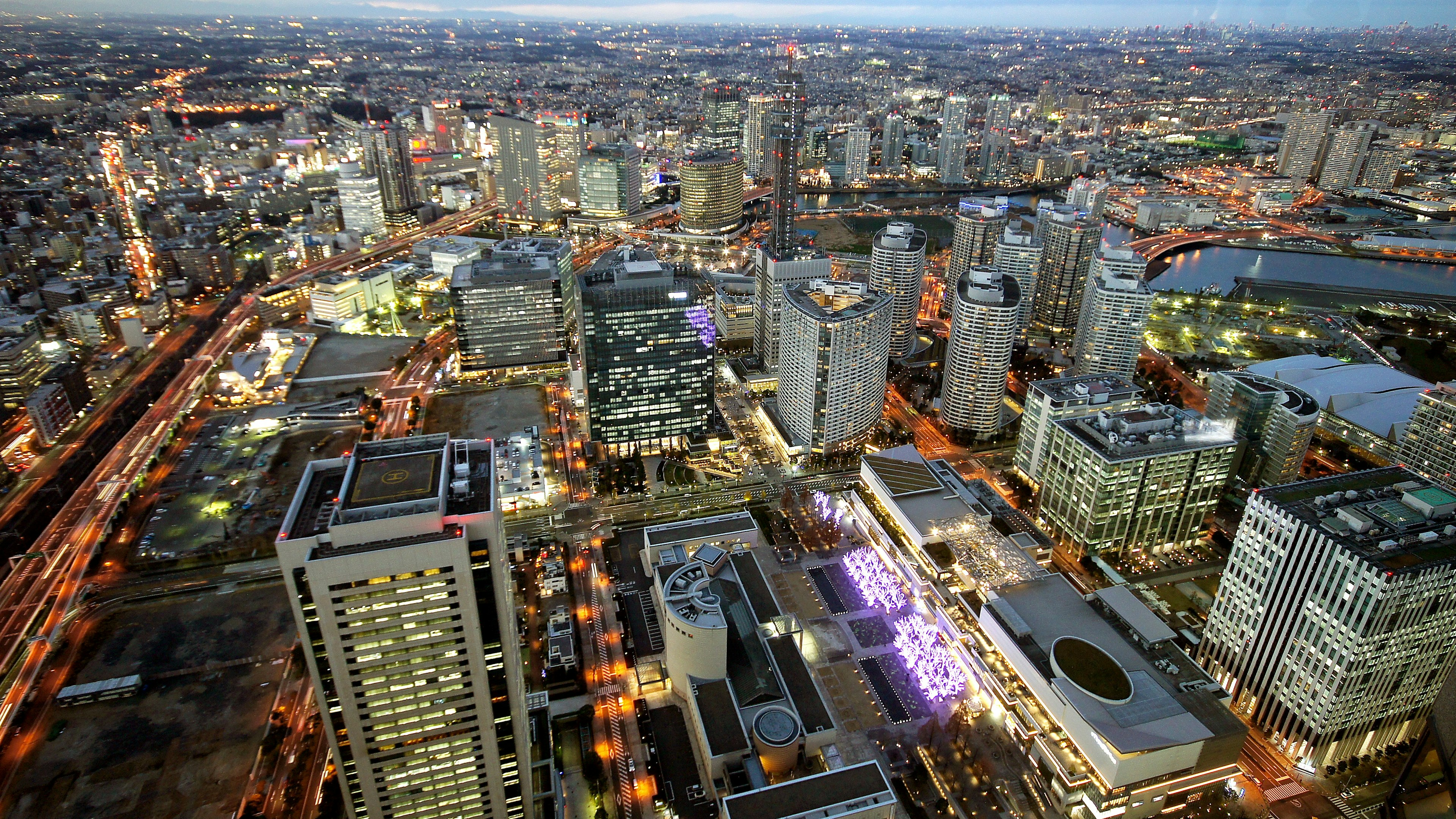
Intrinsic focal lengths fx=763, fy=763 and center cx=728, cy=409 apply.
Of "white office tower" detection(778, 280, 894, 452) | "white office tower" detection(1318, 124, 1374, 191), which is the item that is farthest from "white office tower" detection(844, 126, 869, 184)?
"white office tower" detection(778, 280, 894, 452)

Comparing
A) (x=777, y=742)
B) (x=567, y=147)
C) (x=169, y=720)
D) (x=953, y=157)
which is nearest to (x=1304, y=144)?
(x=953, y=157)

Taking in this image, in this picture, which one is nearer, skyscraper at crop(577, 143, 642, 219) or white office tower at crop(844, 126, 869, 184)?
skyscraper at crop(577, 143, 642, 219)

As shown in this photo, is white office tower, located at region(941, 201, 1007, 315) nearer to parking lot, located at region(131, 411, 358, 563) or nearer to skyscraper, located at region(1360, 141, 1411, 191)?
parking lot, located at region(131, 411, 358, 563)

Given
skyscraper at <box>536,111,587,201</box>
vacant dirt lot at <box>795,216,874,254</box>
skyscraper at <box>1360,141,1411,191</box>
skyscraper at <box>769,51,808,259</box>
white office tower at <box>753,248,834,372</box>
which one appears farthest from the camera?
skyscraper at <box>1360,141,1411,191</box>

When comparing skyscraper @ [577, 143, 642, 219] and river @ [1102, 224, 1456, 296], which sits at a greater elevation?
skyscraper @ [577, 143, 642, 219]

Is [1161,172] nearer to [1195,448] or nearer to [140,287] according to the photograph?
[1195,448]

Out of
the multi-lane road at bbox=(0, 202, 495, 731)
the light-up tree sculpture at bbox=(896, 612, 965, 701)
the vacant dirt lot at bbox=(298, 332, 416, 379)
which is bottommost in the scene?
the multi-lane road at bbox=(0, 202, 495, 731)

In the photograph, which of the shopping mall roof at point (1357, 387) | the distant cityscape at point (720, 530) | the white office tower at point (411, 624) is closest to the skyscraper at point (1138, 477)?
the distant cityscape at point (720, 530)

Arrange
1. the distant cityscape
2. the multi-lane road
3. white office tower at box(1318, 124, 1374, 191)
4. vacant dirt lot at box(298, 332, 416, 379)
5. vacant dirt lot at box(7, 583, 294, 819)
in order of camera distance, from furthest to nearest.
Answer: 1. white office tower at box(1318, 124, 1374, 191)
2. vacant dirt lot at box(298, 332, 416, 379)
3. the multi-lane road
4. vacant dirt lot at box(7, 583, 294, 819)
5. the distant cityscape
